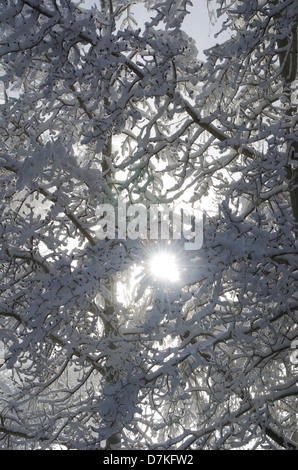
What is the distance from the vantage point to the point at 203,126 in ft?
13.2

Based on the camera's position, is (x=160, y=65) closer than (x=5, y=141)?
Yes

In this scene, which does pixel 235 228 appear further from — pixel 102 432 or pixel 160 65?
pixel 102 432

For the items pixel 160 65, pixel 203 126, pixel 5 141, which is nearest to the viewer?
pixel 160 65

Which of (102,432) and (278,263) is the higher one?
(278,263)

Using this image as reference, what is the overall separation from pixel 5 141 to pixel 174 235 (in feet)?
10.6

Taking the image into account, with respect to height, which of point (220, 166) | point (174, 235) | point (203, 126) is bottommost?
point (174, 235)

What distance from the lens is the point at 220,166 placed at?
4387mm
